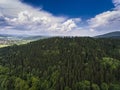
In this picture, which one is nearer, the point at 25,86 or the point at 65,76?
the point at 25,86

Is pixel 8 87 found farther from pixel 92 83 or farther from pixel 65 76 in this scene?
pixel 92 83

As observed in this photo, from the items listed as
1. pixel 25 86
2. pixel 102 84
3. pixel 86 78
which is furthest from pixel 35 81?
pixel 102 84

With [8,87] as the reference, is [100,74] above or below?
above

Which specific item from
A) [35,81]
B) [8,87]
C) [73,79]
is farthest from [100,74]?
[8,87]

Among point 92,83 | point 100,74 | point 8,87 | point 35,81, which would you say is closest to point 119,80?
point 100,74

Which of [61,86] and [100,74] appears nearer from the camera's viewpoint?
[61,86]

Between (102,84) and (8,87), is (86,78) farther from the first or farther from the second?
(8,87)

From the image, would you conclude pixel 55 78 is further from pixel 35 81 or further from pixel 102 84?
pixel 102 84
